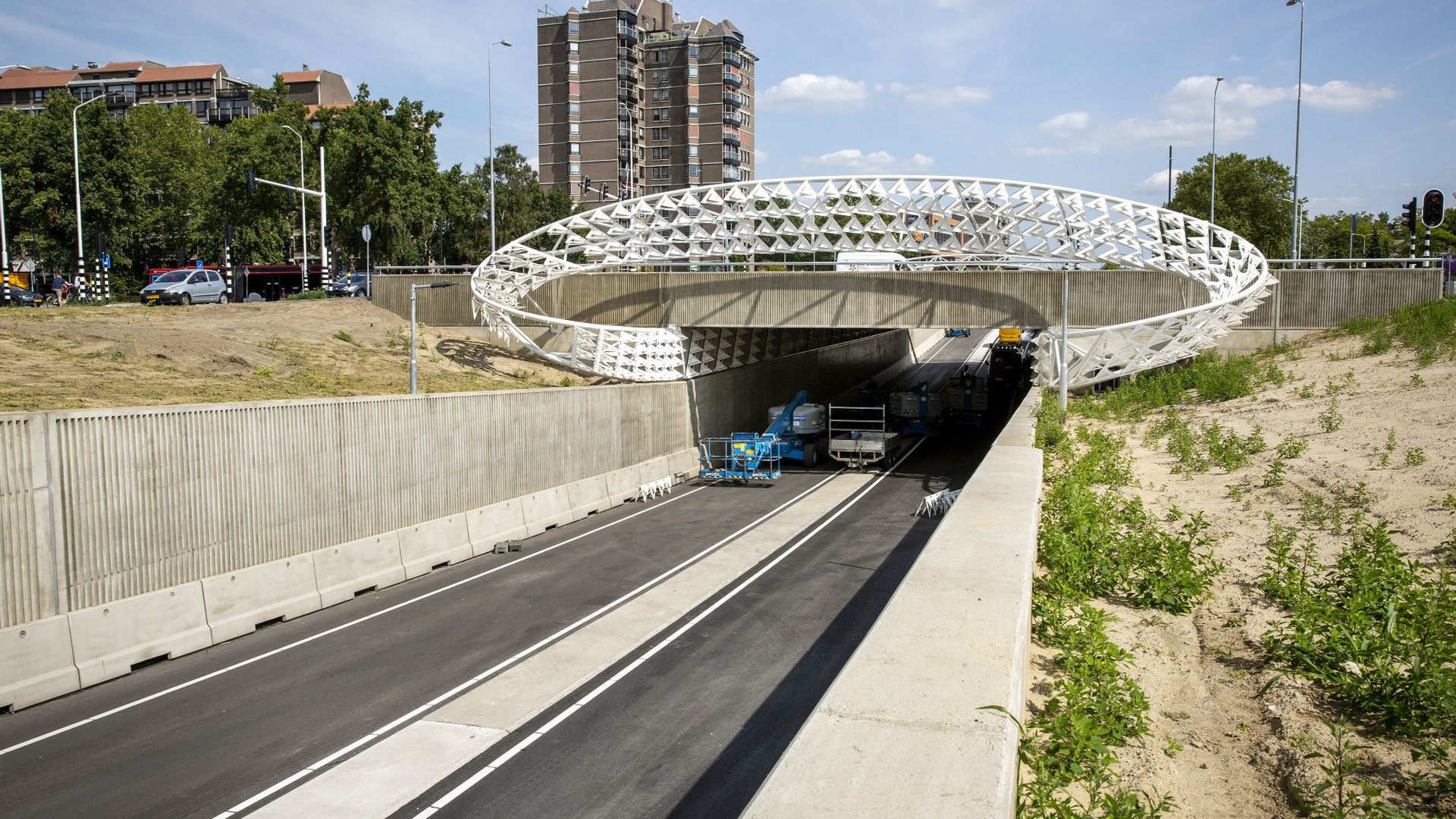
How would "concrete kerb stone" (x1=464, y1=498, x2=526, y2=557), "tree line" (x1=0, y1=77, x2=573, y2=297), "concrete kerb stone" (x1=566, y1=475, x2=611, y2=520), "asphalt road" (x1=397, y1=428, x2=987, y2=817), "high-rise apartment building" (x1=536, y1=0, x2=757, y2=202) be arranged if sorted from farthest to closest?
"high-rise apartment building" (x1=536, y1=0, x2=757, y2=202) → "tree line" (x1=0, y1=77, x2=573, y2=297) → "concrete kerb stone" (x1=566, y1=475, x2=611, y2=520) → "concrete kerb stone" (x1=464, y1=498, x2=526, y2=557) → "asphalt road" (x1=397, y1=428, x2=987, y2=817)

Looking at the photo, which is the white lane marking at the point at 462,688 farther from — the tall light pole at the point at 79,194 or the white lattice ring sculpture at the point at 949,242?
the tall light pole at the point at 79,194

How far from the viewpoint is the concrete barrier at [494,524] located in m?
22.9

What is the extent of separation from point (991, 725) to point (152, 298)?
155 ft

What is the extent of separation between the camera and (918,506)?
29.5m

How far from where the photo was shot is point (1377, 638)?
912 centimetres

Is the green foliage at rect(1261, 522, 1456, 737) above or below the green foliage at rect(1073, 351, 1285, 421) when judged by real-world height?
below

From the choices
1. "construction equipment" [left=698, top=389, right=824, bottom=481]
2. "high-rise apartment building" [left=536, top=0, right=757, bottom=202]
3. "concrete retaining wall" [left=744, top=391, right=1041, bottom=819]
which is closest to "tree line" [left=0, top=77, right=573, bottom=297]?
"high-rise apartment building" [left=536, top=0, right=757, bottom=202]

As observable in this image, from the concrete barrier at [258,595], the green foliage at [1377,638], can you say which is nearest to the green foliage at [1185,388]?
the green foliage at [1377,638]

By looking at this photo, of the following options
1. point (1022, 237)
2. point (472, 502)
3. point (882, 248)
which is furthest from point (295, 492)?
point (1022, 237)

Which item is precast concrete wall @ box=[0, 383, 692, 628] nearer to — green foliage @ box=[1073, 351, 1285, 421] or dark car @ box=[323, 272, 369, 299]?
green foliage @ box=[1073, 351, 1285, 421]

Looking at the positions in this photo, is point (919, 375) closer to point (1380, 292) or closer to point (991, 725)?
point (1380, 292)

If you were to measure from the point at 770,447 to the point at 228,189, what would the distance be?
176 ft

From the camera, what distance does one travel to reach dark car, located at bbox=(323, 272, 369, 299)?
51.3 meters

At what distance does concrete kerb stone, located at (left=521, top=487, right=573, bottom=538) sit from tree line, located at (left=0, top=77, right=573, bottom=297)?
4004 centimetres
